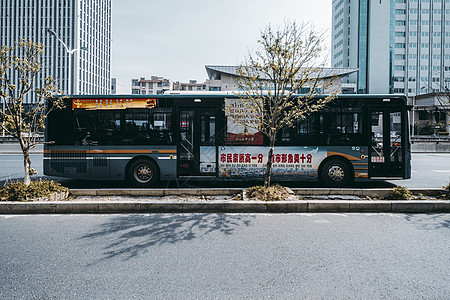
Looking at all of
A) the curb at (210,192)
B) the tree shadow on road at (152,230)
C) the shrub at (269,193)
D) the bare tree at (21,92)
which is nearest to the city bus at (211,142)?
the curb at (210,192)

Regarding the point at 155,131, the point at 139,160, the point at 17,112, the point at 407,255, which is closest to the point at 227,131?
the point at 155,131

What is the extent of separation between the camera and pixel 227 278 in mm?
3443

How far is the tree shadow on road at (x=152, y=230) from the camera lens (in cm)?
441

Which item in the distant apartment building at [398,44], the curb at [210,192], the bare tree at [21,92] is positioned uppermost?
the distant apartment building at [398,44]

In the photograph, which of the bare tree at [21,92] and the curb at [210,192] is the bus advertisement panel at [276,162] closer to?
the curb at [210,192]

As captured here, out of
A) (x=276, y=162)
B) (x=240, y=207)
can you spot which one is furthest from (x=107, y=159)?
(x=276, y=162)

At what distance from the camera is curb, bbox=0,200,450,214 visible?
619 centimetres

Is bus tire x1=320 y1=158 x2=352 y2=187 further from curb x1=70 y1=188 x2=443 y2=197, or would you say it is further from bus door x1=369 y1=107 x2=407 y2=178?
curb x1=70 y1=188 x2=443 y2=197

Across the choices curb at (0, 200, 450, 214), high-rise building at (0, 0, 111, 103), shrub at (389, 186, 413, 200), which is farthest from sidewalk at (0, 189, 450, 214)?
high-rise building at (0, 0, 111, 103)

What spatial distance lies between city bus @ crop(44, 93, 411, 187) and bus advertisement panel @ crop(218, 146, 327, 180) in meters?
0.03

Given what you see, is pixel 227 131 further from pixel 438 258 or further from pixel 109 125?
pixel 438 258

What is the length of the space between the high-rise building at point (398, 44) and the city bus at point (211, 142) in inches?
3392

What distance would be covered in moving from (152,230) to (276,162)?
5.06m

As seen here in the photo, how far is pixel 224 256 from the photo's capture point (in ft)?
13.4
